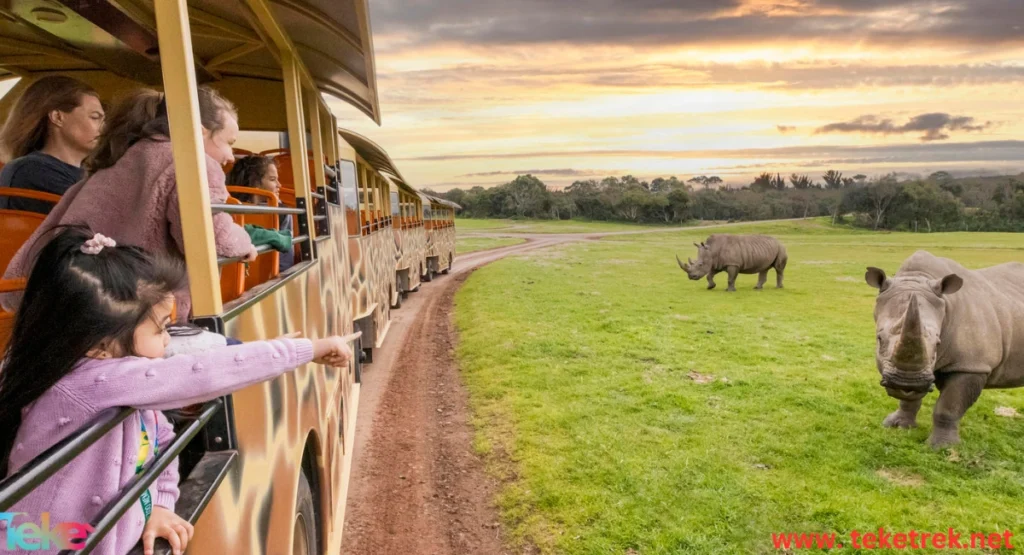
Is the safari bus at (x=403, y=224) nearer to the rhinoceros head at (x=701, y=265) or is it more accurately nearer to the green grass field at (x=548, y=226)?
the rhinoceros head at (x=701, y=265)

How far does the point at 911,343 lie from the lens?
543cm

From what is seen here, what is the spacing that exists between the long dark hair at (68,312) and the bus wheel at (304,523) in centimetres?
155

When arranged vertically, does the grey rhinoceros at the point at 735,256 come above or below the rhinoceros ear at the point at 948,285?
below

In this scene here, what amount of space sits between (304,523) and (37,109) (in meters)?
2.18

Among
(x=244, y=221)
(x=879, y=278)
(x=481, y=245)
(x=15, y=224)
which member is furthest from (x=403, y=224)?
(x=481, y=245)

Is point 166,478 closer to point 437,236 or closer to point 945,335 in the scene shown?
point 945,335

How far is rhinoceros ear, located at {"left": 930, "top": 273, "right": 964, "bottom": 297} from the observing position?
18.7 ft

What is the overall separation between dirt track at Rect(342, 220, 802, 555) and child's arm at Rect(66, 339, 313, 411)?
12.6ft

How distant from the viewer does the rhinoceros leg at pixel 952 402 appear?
6.06m

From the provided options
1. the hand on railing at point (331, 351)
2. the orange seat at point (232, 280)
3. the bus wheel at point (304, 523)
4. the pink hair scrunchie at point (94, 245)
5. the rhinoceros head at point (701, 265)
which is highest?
the pink hair scrunchie at point (94, 245)

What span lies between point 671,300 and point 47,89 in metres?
15.7

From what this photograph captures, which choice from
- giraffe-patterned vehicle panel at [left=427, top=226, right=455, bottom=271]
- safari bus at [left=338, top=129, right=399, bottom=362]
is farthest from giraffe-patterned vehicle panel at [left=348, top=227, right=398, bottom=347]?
giraffe-patterned vehicle panel at [left=427, top=226, right=455, bottom=271]

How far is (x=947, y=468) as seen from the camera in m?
5.91

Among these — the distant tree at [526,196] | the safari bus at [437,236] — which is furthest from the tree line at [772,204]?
the safari bus at [437,236]
